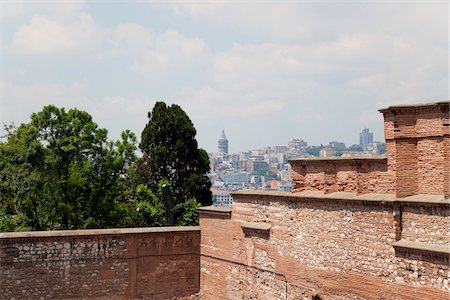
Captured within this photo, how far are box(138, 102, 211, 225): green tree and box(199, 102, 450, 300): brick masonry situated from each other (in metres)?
14.2

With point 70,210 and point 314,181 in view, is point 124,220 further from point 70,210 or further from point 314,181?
point 314,181

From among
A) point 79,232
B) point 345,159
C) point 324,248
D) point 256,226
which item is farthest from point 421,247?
point 79,232

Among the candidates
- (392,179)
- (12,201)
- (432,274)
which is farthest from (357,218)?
(12,201)

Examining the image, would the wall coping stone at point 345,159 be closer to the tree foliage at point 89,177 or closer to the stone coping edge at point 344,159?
the stone coping edge at point 344,159

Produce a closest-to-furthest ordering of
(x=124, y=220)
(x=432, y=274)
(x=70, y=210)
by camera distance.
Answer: (x=432, y=274), (x=70, y=210), (x=124, y=220)

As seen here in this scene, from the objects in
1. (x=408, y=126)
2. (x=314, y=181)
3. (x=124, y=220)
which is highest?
(x=408, y=126)

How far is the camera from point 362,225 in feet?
37.8

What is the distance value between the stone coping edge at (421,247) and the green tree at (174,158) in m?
18.8

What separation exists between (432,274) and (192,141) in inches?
818

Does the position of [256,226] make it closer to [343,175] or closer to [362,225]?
[343,175]

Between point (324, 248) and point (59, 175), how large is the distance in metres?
15.9

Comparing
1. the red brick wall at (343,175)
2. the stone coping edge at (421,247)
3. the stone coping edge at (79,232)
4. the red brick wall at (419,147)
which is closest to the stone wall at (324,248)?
the stone coping edge at (421,247)

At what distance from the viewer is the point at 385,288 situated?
10953 millimetres

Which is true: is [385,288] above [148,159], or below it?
below
